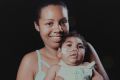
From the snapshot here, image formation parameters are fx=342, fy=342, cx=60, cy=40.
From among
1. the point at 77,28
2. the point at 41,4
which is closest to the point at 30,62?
the point at 41,4

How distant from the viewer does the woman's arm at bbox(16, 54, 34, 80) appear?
4.91ft

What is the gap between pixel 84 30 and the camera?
1814mm

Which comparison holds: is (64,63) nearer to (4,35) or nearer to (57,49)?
(57,49)

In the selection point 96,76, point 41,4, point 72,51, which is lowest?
point 96,76

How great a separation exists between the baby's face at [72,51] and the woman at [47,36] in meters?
0.08

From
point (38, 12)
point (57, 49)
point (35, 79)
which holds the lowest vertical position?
point (35, 79)

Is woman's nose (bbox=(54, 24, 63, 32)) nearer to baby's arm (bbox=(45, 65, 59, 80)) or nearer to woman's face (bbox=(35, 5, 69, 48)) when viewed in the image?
woman's face (bbox=(35, 5, 69, 48))

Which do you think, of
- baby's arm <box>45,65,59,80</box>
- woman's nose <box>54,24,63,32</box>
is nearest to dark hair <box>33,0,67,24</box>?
woman's nose <box>54,24,63,32</box>

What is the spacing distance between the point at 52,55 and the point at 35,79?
0.14m

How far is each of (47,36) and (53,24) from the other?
6 centimetres

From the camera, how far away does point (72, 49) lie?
4.51ft

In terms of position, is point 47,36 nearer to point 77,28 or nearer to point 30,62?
point 30,62

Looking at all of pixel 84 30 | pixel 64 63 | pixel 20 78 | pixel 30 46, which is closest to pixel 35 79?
pixel 20 78

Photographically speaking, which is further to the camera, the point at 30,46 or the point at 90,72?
the point at 30,46
